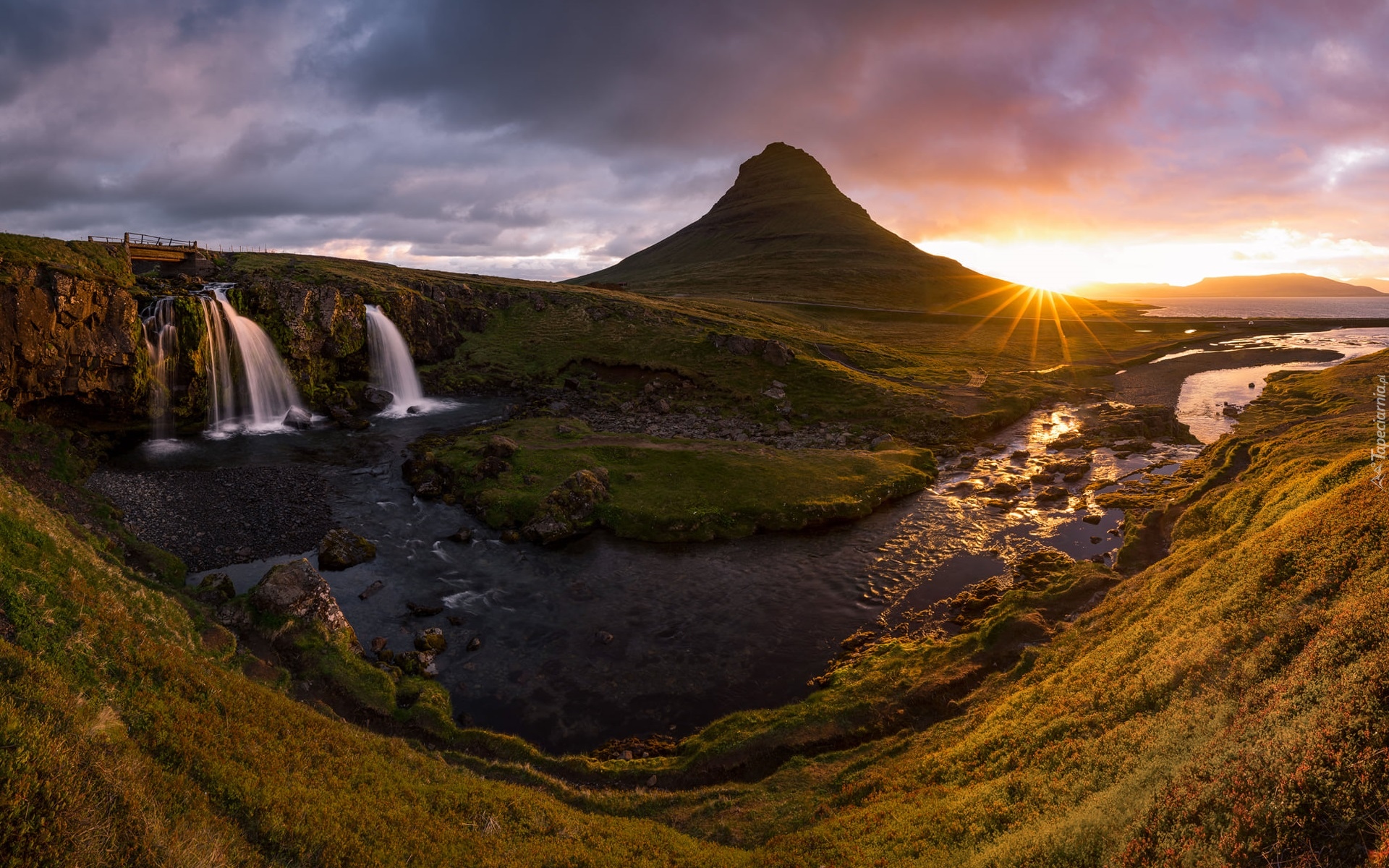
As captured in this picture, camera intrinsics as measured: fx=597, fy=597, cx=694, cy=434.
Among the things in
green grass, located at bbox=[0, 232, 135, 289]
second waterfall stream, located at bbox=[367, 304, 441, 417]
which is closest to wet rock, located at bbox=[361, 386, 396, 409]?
second waterfall stream, located at bbox=[367, 304, 441, 417]

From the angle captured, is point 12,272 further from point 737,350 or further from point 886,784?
point 737,350

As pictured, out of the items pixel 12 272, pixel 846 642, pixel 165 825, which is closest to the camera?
pixel 165 825

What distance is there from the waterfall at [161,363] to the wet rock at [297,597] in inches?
1839

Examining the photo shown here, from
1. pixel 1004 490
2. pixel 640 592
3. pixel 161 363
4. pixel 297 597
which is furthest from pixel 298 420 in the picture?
pixel 1004 490

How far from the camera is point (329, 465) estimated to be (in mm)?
56938

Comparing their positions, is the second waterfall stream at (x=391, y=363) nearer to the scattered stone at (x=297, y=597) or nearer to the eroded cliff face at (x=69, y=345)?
the eroded cliff face at (x=69, y=345)

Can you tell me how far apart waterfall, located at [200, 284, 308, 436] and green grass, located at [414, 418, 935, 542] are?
79.7 ft

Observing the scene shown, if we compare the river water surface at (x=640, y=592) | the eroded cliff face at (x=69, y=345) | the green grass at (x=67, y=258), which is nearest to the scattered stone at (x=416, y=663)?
the river water surface at (x=640, y=592)

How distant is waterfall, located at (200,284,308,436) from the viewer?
2670 inches

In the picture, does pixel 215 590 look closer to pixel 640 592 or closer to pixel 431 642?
pixel 431 642

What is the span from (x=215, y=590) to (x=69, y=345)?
41.8m

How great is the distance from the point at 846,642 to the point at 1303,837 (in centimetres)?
2282

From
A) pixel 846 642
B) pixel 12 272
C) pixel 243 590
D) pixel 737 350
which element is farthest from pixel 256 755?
pixel 737 350

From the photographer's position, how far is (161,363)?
6212 centimetres
